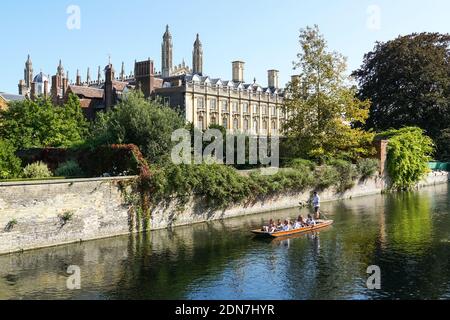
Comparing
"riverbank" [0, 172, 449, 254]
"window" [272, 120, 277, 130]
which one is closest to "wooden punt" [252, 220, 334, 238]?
"riverbank" [0, 172, 449, 254]

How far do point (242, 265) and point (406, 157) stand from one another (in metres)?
33.4

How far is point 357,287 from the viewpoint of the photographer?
15500mm

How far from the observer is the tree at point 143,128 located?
29812 millimetres

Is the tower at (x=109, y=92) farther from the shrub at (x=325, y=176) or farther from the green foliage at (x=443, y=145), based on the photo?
the green foliage at (x=443, y=145)

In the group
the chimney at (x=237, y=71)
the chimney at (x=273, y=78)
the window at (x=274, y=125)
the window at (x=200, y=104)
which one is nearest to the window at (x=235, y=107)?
the window at (x=200, y=104)

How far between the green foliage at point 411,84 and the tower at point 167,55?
42443 mm

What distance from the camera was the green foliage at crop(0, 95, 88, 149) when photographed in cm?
4034

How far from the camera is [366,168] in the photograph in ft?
142

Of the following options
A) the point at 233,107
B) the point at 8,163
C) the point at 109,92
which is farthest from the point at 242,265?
the point at 233,107

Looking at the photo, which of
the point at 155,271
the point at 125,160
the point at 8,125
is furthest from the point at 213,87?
the point at 155,271

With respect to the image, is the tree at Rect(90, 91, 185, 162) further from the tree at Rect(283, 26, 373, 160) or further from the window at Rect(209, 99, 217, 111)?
the window at Rect(209, 99, 217, 111)

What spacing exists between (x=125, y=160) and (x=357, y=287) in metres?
15.7
